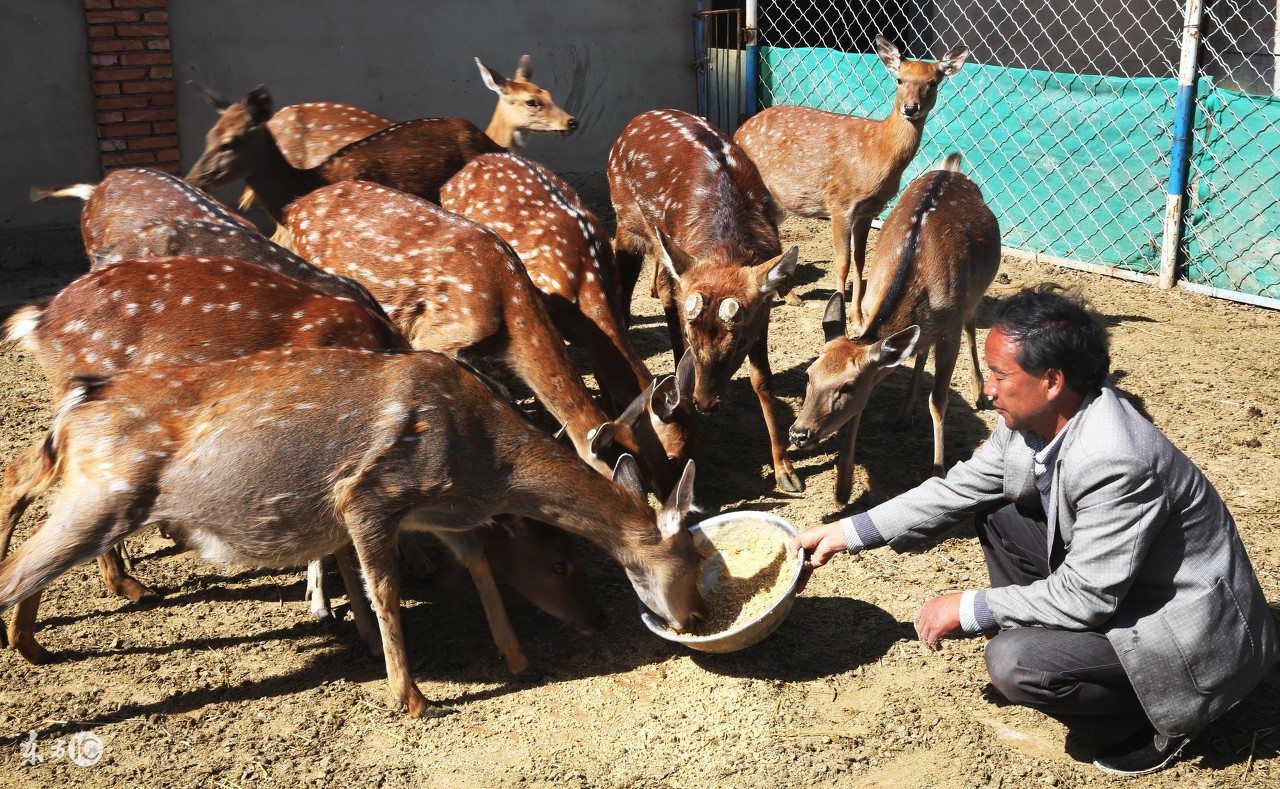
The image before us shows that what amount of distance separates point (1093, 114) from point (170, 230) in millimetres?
6069

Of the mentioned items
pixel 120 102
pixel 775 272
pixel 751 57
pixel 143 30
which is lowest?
pixel 120 102

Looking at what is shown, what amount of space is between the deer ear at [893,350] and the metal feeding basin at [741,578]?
3.63 feet

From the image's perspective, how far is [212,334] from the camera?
162 inches

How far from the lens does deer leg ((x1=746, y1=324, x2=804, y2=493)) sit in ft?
17.2

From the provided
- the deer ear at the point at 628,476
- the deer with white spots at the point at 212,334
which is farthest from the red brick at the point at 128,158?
the deer ear at the point at 628,476

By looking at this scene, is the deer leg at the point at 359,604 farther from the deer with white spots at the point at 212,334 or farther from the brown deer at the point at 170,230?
the brown deer at the point at 170,230

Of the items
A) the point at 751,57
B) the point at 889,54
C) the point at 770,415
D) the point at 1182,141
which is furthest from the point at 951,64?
the point at 770,415

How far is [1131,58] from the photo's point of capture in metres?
9.30

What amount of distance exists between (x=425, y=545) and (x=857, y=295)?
361 cm

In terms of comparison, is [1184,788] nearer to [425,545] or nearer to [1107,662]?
[1107,662]

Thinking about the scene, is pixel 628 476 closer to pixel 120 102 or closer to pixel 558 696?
pixel 558 696

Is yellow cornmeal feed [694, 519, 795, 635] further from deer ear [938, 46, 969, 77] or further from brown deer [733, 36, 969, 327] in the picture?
deer ear [938, 46, 969, 77]

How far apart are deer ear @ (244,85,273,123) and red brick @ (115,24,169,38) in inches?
71.6

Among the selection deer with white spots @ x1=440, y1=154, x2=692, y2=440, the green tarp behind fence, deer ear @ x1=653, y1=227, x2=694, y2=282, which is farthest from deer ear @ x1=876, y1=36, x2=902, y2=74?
deer ear @ x1=653, y1=227, x2=694, y2=282
